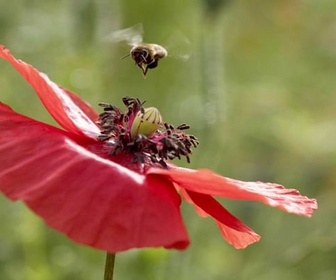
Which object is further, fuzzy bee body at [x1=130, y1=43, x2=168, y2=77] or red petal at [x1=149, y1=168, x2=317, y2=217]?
fuzzy bee body at [x1=130, y1=43, x2=168, y2=77]

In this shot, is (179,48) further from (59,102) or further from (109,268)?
(109,268)

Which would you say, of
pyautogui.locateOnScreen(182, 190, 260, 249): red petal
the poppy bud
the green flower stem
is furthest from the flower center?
the green flower stem

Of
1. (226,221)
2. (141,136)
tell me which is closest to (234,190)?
(226,221)

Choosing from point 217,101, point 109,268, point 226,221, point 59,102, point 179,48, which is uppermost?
point 217,101

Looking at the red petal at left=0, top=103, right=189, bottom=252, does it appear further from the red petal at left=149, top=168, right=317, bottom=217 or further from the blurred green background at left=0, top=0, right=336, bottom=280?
the blurred green background at left=0, top=0, right=336, bottom=280

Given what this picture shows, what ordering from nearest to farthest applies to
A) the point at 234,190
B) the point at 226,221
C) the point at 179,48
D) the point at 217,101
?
the point at 234,190 → the point at 226,221 → the point at 179,48 → the point at 217,101

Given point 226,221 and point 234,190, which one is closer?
point 234,190

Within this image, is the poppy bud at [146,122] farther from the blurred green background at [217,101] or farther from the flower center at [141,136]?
the blurred green background at [217,101]
